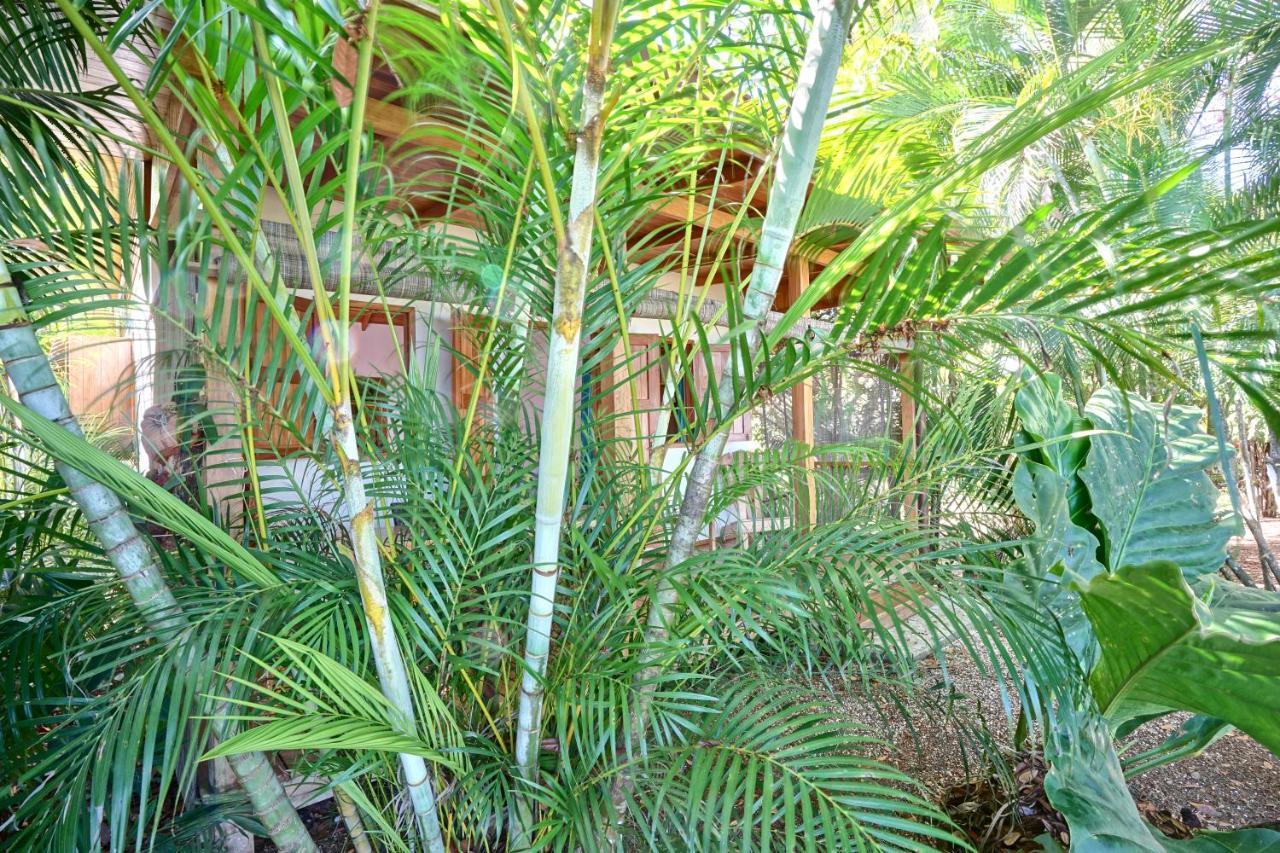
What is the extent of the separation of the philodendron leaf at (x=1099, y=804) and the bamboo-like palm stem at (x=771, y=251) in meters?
0.58

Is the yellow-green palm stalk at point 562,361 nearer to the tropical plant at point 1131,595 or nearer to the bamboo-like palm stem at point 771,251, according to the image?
the bamboo-like palm stem at point 771,251

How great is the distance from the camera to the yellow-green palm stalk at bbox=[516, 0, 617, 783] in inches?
28.8

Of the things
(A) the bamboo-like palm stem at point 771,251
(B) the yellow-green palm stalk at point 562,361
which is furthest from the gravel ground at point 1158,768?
(B) the yellow-green palm stalk at point 562,361

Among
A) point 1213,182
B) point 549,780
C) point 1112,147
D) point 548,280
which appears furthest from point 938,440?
point 1213,182

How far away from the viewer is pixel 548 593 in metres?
0.90

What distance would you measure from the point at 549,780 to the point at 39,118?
3.85 feet

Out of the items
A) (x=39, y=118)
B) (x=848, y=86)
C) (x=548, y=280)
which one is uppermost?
(x=848, y=86)

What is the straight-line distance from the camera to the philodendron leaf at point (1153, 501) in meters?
1.84

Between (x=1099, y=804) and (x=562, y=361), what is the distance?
4.13 feet

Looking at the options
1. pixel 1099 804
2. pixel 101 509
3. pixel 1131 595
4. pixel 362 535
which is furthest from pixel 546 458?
pixel 1099 804

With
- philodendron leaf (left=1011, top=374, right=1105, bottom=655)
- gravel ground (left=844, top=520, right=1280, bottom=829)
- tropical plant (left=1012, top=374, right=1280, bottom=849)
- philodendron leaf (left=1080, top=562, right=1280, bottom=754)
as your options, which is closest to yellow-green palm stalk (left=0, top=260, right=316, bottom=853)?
tropical plant (left=1012, top=374, right=1280, bottom=849)

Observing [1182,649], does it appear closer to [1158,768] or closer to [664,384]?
[664,384]

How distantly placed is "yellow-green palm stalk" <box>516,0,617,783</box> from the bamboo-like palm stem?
0.14m

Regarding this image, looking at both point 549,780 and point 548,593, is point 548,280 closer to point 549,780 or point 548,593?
point 548,593
